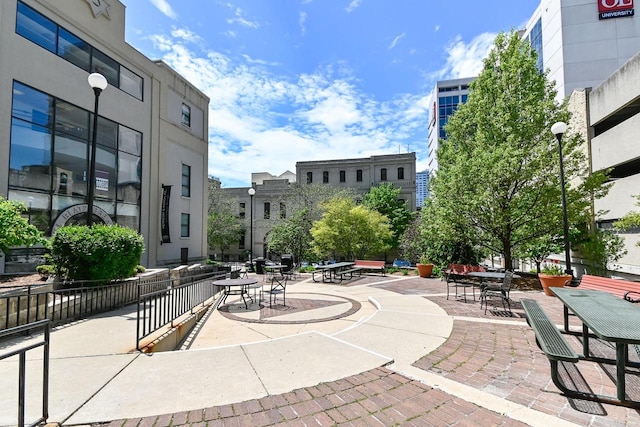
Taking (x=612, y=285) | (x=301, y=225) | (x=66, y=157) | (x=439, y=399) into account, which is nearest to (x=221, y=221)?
(x=301, y=225)

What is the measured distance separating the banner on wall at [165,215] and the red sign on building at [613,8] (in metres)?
45.1

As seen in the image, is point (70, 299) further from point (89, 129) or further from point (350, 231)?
point (350, 231)

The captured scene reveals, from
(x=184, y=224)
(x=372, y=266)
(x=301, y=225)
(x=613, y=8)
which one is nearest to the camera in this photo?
(x=372, y=266)

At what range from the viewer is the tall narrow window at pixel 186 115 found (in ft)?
69.8

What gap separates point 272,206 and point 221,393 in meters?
Answer: 36.3

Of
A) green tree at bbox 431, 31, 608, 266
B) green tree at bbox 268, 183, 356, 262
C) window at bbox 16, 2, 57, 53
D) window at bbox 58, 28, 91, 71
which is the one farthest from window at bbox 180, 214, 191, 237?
green tree at bbox 431, 31, 608, 266

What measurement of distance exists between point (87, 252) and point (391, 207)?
3020cm

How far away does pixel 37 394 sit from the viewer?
10.6ft

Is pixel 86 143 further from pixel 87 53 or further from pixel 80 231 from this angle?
pixel 80 231

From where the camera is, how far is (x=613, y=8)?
3198 cm

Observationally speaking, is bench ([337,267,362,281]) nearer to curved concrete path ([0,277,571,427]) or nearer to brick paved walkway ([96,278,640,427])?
curved concrete path ([0,277,571,427])

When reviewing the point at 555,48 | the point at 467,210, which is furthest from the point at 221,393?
the point at 555,48

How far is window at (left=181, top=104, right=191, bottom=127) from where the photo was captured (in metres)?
21.2

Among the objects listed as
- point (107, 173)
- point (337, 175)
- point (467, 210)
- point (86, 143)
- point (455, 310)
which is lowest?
point (455, 310)
